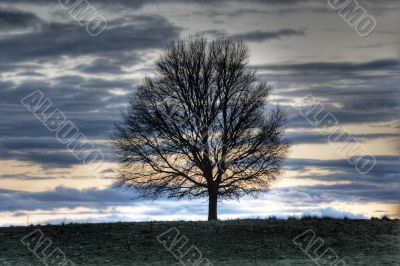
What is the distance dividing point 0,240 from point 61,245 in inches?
113

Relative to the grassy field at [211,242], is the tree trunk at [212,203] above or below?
above

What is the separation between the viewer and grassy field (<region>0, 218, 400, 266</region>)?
85.1ft

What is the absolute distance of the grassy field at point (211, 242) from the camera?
85.1 feet

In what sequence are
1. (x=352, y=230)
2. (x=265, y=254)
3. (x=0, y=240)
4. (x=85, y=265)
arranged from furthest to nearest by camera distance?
1. (x=352, y=230)
2. (x=0, y=240)
3. (x=265, y=254)
4. (x=85, y=265)

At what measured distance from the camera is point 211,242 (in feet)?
92.1

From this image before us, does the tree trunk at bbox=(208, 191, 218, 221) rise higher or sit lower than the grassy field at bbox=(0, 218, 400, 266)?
higher

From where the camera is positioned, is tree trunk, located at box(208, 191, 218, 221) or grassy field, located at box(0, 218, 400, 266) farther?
tree trunk, located at box(208, 191, 218, 221)

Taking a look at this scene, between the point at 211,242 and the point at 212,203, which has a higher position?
the point at 212,203

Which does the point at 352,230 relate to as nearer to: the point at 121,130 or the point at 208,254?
the point at 208,254

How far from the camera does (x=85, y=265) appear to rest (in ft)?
82.3

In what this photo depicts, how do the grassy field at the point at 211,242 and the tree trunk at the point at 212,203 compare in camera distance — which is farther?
the tree trunk at the point at 212,203

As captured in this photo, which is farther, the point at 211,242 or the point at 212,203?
the point at 212,203

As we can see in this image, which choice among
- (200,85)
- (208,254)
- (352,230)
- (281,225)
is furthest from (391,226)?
(200,85)

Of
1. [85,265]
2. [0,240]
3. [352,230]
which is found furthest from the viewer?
[352,230]
